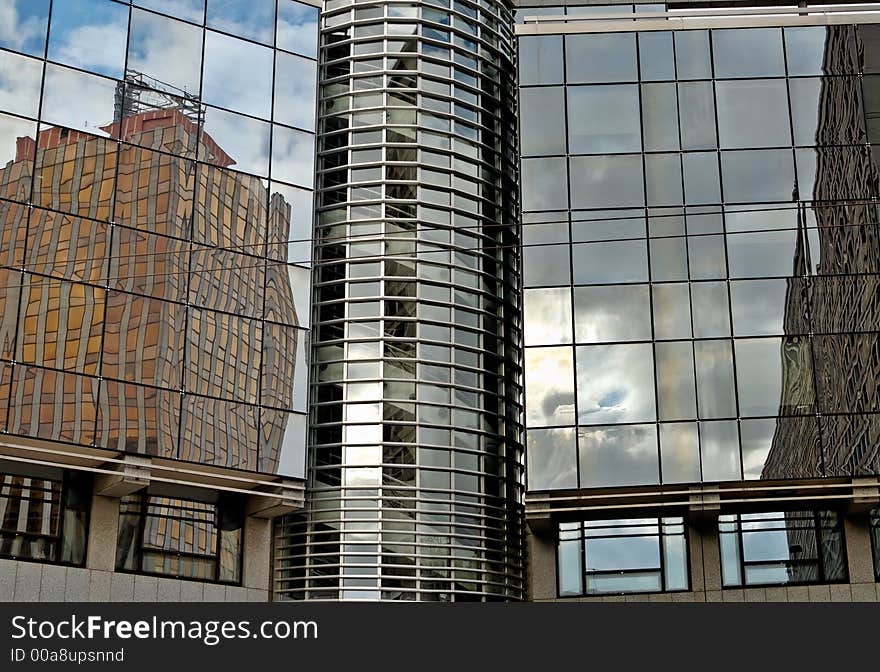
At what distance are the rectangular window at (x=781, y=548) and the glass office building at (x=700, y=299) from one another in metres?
0.06

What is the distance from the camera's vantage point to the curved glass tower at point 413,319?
125 feet

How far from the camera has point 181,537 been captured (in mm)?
36469

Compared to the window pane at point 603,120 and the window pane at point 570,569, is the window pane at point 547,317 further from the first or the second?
the window pane at point 570,569

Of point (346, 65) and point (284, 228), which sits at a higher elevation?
point (346, 65)

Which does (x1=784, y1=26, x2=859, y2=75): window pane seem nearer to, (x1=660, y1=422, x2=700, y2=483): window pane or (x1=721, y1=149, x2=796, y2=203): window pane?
(x1=721, y1=149, x2=796, y2=203): window pane

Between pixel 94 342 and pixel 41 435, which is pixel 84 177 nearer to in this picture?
pixel 94 342

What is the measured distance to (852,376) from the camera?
37.4 metres

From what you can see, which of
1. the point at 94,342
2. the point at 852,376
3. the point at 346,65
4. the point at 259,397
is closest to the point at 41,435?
the point at 94,342

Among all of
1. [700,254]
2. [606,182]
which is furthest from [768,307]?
[606,182]

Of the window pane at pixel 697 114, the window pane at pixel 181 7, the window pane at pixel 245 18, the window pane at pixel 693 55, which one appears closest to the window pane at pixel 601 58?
the window pane at pixel 693 55

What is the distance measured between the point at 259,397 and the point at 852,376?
16771mm

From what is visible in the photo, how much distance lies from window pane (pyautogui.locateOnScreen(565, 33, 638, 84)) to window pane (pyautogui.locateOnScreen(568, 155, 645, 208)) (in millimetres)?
2686

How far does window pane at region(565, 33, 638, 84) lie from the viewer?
4053 cm

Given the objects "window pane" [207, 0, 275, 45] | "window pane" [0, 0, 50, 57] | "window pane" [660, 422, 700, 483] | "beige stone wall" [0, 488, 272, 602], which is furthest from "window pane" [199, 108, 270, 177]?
"window pane" [660, 422, 700, 483]
